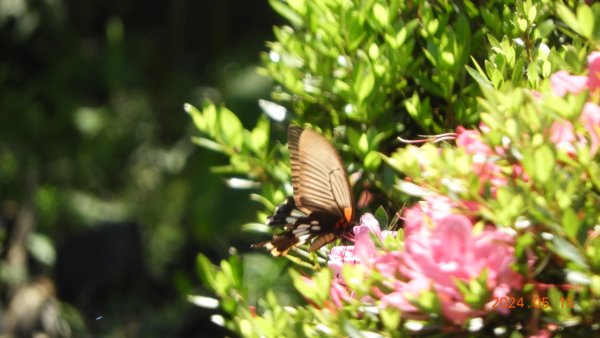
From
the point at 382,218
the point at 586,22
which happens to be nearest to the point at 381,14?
the point at 382,218

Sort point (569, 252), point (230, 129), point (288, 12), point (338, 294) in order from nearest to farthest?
point (569, 252), point (338, 294), point (230, 129), point (288, 12)

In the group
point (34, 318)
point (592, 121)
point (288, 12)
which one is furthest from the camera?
point (34, 318)

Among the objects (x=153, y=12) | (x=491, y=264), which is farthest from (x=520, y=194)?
(x=153, y=12)

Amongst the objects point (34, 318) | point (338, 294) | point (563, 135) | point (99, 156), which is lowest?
point (34, 318)

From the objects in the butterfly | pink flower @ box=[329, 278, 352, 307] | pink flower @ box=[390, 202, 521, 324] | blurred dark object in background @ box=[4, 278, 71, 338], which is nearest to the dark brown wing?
the butterfly

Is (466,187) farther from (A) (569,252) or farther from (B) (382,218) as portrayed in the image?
(B) (382,218)

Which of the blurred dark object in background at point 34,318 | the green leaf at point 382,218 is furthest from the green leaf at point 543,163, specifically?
the blurred dark object in background at point 34,318

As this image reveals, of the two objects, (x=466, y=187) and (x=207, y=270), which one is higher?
(x=466, y=187)
